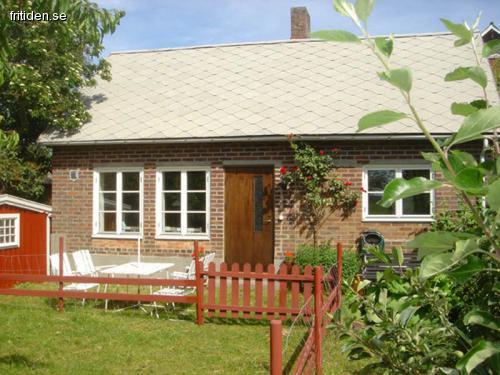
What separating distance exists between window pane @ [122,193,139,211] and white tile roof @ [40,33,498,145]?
4.33 feet

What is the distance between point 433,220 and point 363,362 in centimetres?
531

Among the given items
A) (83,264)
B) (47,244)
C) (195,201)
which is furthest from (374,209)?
(47,244)

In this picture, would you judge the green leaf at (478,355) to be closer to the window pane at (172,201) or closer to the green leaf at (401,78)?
the green leaf at (401,78)

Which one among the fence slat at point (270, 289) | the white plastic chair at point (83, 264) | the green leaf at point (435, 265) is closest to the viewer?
the green leaf at point (435, 265)

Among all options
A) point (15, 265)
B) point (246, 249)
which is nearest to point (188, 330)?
point (246, 249)

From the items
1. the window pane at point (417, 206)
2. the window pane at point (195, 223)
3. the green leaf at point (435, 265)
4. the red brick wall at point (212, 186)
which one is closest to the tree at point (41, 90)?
the red brick wall at point (212, 186)

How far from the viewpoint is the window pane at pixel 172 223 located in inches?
493

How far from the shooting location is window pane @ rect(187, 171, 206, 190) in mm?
12406

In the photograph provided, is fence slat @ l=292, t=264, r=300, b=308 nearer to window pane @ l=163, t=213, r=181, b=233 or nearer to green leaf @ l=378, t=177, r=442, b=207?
window pane @ l=163, t=213, r=181, b=233

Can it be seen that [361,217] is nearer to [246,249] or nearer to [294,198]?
[294,198]

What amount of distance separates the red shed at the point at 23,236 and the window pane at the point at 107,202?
1.16 meters

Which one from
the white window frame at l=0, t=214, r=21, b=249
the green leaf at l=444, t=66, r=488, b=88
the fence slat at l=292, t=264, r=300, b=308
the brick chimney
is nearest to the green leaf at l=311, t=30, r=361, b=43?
the green leaf at l=444, t=66, r=488, b=88

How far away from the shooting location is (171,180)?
1259 centimetres

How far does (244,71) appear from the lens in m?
14.8
